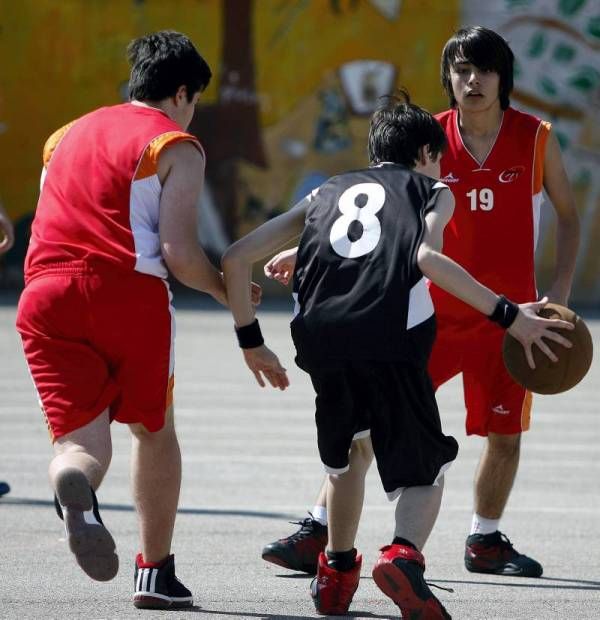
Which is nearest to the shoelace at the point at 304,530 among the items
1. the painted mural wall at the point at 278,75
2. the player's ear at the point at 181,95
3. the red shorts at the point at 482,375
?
the red shorts at the point at 482,375

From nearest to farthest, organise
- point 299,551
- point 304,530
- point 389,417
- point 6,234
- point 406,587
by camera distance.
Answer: point 406,587 → point 389,417 → point 299,551 → point 304,530 → point 6,234

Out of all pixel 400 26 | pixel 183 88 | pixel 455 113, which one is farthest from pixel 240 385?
pixel 400 26

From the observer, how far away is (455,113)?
6812mm

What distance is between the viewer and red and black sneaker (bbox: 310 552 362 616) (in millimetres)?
5559

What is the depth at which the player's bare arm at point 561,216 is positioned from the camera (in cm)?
675

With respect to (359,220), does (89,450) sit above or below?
below

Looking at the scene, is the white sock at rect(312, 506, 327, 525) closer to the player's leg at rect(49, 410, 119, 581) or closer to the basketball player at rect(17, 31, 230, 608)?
the basketball player at rect(17, 31, 230, 608)

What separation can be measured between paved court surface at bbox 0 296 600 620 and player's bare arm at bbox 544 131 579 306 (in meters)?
1.20

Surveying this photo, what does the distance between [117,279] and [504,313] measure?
132cm

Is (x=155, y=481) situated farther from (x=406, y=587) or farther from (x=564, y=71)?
(x=564, y=71)

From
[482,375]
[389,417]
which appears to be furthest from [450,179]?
[389,417]

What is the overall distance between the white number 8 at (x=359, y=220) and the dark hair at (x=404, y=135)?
19 cm

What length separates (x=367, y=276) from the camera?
531 centimetres

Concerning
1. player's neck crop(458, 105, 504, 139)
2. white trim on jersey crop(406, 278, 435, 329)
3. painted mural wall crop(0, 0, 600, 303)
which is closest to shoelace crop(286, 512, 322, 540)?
white trim on jersey crop(406, 278, 435, 329)
